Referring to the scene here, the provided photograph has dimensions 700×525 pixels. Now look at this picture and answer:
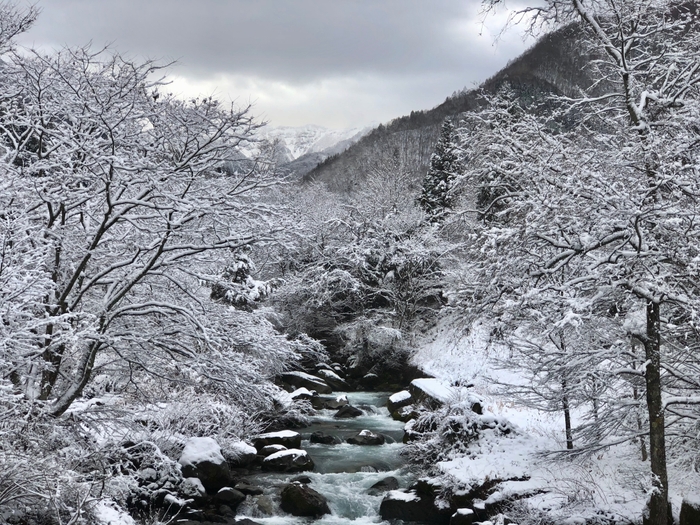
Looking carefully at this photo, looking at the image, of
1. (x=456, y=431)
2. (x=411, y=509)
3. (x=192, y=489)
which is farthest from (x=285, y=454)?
(x=456, y=431)

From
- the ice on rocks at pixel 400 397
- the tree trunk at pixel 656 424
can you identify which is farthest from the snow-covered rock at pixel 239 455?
the tree trunk at pixel 656 424

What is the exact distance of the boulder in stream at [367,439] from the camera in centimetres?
1564

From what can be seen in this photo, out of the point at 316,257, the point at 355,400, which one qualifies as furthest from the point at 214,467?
the point at 316,257

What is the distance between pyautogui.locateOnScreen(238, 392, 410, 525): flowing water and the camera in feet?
36.4

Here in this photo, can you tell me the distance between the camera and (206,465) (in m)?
11.9

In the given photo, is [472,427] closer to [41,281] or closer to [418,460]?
[418,460]

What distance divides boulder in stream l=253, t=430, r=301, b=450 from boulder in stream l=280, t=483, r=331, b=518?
3.57m

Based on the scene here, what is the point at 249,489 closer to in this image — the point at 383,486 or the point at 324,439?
the point at 383,486

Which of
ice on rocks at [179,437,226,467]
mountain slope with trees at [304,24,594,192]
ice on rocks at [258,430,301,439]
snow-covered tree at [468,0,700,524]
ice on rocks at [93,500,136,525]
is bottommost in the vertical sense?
ice on rocks at [258,430,301,439]

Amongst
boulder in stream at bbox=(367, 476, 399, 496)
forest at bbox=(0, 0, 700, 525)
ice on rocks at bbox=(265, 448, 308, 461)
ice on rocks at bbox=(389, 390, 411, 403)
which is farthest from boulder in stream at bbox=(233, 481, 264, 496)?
ice on rocks at bbox=(389, 390, 411, 403)

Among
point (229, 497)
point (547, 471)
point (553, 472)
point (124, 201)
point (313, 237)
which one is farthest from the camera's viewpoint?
point (229, 497)

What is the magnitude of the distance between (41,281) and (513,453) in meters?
9.36

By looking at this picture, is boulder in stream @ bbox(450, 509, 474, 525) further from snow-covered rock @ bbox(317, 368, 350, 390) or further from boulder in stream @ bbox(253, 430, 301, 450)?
snow-covered rock @ bbox(317, 368, 350, 390)

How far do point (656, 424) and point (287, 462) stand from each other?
910 centimetres
